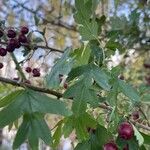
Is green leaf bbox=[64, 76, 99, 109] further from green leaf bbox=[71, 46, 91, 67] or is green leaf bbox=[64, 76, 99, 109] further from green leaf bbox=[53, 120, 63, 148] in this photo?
green leaf bbox=[53, 120, 63, 148]

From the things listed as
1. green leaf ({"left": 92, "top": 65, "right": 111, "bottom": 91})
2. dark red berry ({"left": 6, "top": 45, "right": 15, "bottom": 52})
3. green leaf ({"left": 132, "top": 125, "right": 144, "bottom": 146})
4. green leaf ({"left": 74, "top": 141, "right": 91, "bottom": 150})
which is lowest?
green leaf ({"left": 74, "top": 141, "right": 91, "bottom": 150})

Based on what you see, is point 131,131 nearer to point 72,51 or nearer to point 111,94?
point 111,94

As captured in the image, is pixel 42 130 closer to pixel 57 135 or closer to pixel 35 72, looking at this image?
pixel 57 135

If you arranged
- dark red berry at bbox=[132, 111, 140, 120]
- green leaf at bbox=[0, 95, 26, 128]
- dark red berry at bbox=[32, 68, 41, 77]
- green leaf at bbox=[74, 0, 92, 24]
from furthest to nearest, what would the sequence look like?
dark red berry at bbox=[32, 68, 41, 77] → dark red berry at bbox=[132, 111, 140, 120] → green leaf at bbox=[74, 0, 92, 24] → green leaf at bbox=[0, 95, 26, 128]

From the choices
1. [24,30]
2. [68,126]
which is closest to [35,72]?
[24,30]

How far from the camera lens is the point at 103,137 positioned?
1.93 meters

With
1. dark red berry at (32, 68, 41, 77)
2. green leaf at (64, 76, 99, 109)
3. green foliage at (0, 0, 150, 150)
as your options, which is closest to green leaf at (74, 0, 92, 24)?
green foliage at (0, 0, 150, 150)

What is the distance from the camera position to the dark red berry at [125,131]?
1.76 meters

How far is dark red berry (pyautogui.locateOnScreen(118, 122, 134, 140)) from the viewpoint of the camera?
176cm

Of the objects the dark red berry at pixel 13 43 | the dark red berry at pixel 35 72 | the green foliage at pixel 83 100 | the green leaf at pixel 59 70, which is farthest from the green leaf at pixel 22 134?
the dark red berry at pixel 35 72

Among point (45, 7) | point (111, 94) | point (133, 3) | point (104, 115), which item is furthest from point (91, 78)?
point (45, 7)

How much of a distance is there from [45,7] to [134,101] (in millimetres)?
3580

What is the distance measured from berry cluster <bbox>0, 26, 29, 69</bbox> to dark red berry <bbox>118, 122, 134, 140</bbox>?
0.50 meters

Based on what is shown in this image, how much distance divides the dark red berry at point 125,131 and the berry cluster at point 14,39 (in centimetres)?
50
